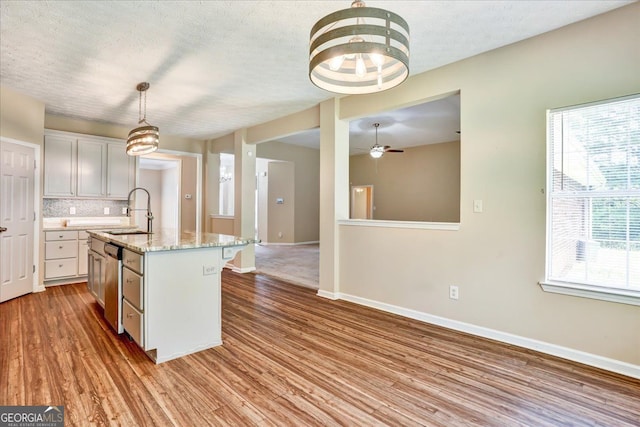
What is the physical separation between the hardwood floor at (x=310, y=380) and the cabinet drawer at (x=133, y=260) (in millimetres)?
688

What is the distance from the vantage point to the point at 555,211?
260 cm

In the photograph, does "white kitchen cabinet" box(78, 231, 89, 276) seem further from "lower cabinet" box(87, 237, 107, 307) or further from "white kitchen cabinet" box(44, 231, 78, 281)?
"lower cabinet" box(87, 237, 107, 307)

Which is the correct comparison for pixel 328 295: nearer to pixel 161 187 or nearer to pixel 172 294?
pixel 172 294

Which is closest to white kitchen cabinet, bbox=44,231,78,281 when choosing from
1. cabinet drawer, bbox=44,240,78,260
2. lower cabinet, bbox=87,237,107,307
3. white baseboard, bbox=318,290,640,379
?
cabinet drawer, bbox=44,240,78,260

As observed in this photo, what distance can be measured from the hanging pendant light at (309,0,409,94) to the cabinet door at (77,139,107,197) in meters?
4.75

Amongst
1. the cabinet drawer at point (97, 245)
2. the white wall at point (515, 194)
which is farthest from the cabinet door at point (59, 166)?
the white wall at point (515, 194)

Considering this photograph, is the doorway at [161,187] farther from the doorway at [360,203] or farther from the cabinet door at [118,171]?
the doorway at [360,203]

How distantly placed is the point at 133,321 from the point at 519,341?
10.5ft

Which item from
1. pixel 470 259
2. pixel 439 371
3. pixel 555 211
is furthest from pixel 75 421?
pixel 555 211

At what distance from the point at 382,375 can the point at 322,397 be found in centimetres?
50

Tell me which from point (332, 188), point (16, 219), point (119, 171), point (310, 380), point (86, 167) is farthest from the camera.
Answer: point (119, 171)

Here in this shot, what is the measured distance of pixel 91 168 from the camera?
16.9ft

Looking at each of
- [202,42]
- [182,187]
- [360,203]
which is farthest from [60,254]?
[360,203]

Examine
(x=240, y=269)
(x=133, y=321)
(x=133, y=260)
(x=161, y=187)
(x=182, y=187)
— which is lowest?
(x=240, y=269)
